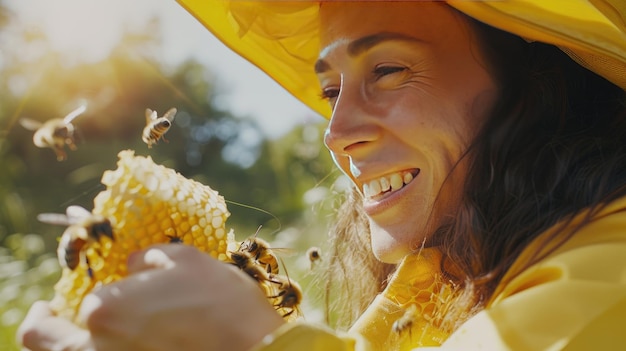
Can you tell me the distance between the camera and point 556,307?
1.15 meters

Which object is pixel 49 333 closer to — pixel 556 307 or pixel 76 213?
pixel 76 213

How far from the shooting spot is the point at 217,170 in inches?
356

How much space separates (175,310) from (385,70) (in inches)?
31.8

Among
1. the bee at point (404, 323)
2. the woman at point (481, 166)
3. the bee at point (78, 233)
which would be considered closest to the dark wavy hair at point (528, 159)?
the woman at point (481, 166)

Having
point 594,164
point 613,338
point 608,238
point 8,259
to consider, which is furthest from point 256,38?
point 8,259

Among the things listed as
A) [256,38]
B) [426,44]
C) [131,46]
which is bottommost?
[131,46]

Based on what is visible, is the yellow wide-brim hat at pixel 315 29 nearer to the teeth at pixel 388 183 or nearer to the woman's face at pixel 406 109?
the woman's face at pixel 406 109

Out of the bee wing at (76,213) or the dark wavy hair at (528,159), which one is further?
the dark wavy hair at (528,159)

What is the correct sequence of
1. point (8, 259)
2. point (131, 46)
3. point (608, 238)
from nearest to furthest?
1. point (608, 238)
2. point (8, 259)
3. point (131, 46)

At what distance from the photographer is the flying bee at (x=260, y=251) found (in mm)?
1573

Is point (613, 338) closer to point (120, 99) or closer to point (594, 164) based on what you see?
point (594, 164)

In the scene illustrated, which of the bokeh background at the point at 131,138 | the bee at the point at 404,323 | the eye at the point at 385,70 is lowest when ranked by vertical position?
the bokeh background at the point at 131,138

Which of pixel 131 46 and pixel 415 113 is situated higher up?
pixel 415 113

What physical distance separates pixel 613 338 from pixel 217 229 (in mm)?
656
